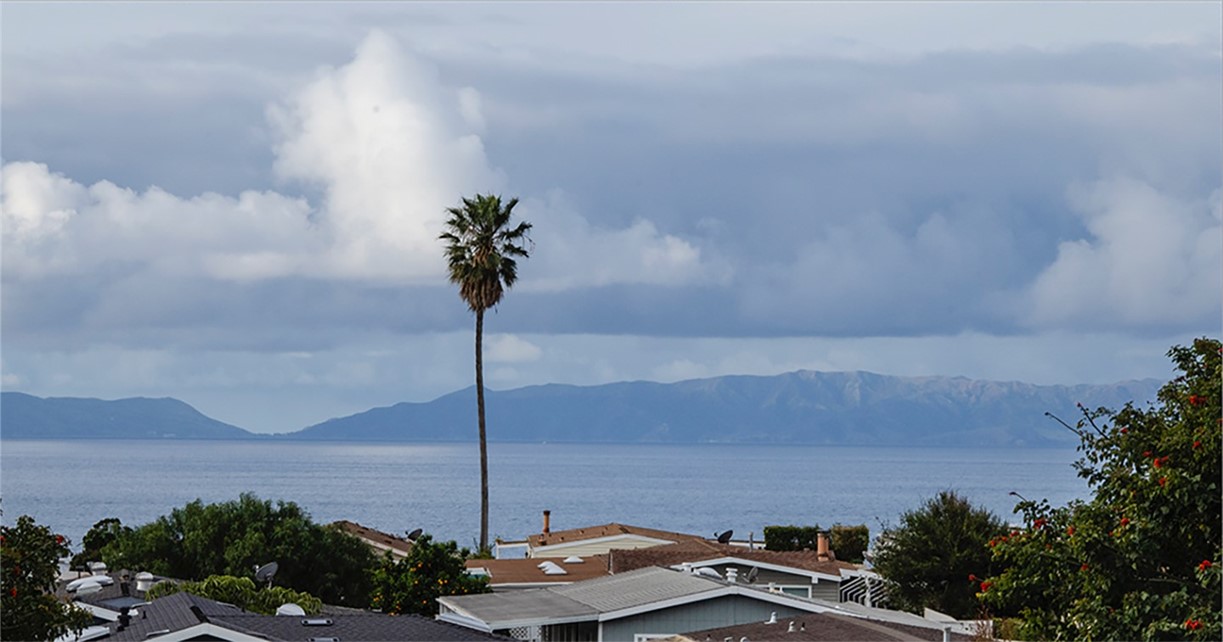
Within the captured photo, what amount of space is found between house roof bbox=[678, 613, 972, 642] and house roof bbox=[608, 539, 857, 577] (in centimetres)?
1501

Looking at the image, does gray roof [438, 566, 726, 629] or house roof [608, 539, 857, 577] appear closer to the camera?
gray roof [438, 566, 726, 629]

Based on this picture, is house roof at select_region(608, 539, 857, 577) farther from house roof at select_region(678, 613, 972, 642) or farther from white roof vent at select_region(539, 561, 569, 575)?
house roof at select_region(678, 613, 972, 642)

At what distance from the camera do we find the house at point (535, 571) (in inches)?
1737

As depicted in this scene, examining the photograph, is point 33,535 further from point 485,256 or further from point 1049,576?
point 485,256

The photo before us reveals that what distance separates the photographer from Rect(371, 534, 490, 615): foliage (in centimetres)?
4203

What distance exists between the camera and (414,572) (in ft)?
139

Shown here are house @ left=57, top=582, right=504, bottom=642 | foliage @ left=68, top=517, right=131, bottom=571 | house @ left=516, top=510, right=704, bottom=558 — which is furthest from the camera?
foliage @ left=68, top=517, right=131, bottom=571

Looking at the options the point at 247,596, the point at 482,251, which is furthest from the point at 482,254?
the point at 247,596

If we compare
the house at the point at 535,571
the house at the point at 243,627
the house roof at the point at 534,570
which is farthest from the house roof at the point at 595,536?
the house at the point at 243,627

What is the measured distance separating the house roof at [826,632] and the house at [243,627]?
4339 mm

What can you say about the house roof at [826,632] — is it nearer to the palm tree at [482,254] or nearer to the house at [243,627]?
the house at [243,627]

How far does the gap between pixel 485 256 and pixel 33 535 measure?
150 feet

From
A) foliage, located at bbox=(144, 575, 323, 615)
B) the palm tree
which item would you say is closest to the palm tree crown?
the palm tree

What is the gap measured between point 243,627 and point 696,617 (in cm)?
1108
